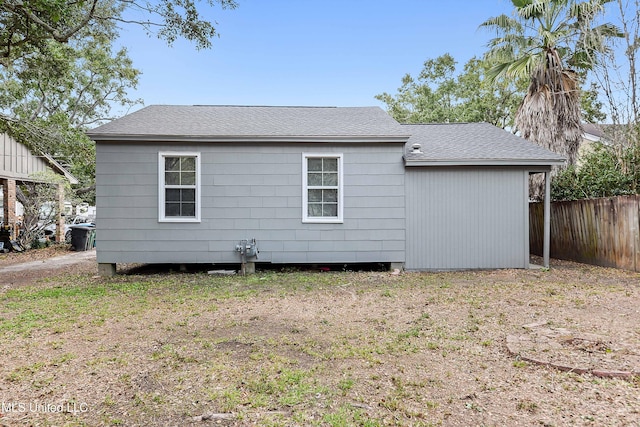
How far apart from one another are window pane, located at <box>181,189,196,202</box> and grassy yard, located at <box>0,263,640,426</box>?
2.20 m

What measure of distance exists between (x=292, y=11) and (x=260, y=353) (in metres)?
14.0

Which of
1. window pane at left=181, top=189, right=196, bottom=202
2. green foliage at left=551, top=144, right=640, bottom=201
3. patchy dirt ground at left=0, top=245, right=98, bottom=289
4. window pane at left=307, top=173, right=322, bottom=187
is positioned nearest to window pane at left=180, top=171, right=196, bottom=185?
window pane at left=181, top=189, right=196, bottom=202

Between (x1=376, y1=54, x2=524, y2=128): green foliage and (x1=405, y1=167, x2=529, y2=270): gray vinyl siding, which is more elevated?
(x1=376, y1=54, x2=524, y2=128): green foliage

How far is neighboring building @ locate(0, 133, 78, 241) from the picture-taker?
11641mm

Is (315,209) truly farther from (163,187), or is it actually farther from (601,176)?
(601,176)

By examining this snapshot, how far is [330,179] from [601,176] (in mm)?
6271

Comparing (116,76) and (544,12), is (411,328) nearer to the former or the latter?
(544,12)

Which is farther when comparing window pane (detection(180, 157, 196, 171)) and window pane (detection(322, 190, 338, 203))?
window pane (detection(322, 190, 338, 203))

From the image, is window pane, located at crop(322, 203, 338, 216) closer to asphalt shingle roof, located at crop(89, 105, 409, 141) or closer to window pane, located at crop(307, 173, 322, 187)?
window pane, located at crop(307, 173, 322, 187)

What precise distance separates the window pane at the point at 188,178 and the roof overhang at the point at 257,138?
656 millimetres

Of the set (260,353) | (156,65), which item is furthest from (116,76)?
(260,353)

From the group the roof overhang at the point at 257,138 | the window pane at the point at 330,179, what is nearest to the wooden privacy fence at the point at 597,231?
the roof overhang at the point at 257,138

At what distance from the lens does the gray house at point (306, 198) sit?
24.3ft

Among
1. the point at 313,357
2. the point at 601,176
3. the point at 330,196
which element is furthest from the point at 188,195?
the point at 601,176
